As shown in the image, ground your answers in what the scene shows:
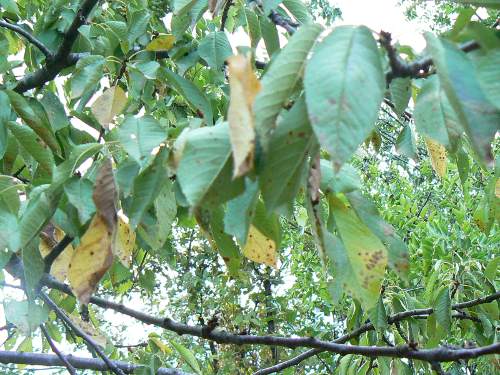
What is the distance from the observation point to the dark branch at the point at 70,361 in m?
1.25

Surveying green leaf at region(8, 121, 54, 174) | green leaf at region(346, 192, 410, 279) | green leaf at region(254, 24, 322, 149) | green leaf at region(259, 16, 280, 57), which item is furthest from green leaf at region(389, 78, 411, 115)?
green leaf at region(8, 121, 54, 174)

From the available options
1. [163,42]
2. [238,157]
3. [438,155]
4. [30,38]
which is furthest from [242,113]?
[30,38]

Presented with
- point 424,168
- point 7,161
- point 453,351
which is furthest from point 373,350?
point 424,168

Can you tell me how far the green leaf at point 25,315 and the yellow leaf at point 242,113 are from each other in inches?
25.6

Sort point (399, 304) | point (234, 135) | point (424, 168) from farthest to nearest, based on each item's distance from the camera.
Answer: point (424, 168), point (399, 304), point (234, 135)

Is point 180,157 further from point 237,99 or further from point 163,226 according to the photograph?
point 163,226

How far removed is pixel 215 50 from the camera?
47.4 inches

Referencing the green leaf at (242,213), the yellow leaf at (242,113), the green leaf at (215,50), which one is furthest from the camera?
the green leaf at (215,50)

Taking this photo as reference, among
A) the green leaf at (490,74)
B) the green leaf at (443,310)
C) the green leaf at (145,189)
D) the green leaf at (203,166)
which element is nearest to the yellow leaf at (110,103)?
the green leaf at (145,189)

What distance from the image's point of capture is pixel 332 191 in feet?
2.12

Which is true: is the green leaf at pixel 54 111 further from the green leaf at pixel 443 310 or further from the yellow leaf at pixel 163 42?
the green leaf at pixel 443 310

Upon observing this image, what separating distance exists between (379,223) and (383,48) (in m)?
0.21

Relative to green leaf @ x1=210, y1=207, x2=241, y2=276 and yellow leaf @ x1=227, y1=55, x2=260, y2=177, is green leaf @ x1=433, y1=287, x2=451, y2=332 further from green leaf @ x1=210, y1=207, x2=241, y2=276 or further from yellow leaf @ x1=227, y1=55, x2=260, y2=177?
yellow leaf @ x1=227, y1=55, x2=260, y2=177

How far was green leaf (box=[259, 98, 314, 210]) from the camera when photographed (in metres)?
0.42
